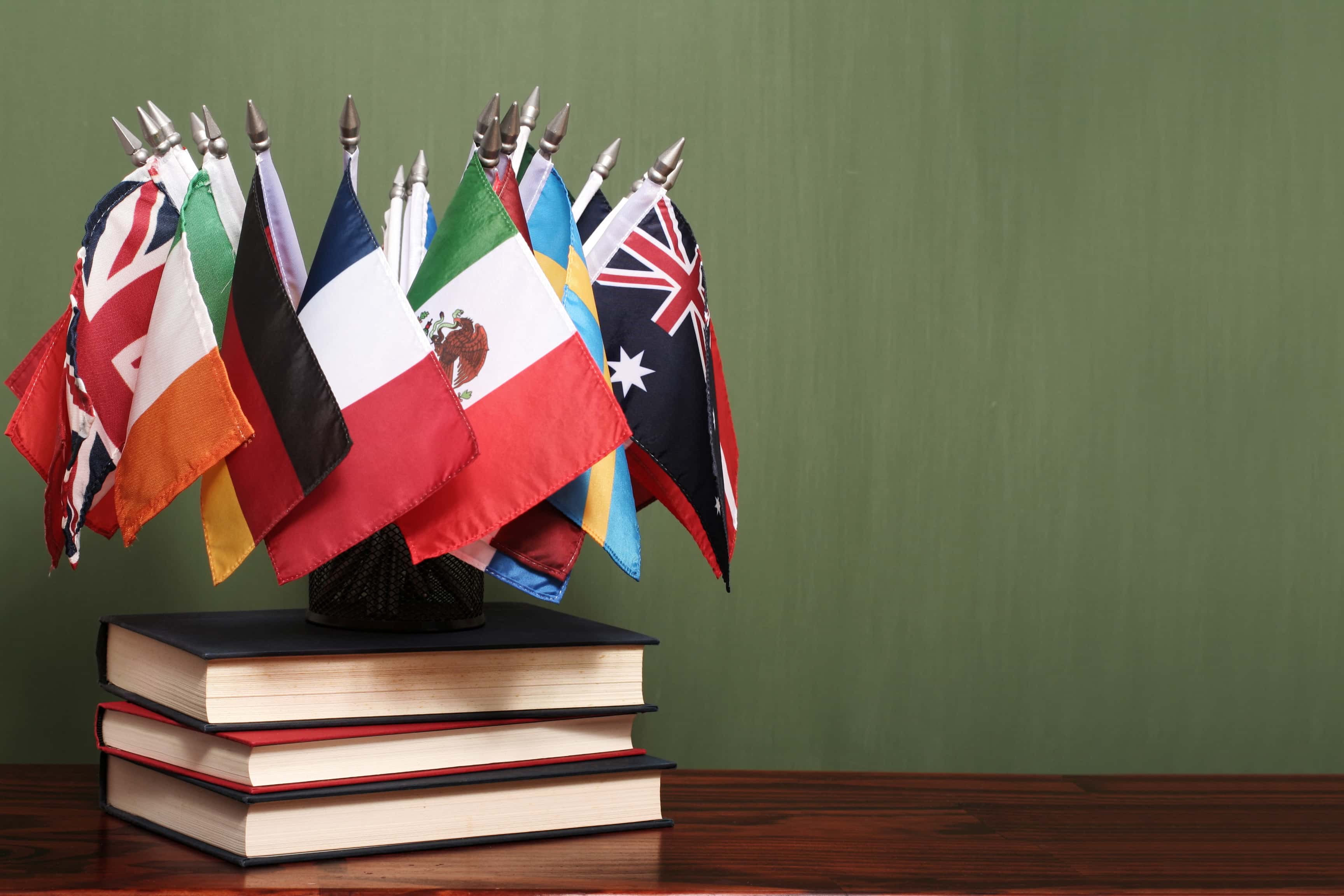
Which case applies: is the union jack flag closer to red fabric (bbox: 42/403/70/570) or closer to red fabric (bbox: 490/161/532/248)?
red fabric (bbox: 42/403/70/570)

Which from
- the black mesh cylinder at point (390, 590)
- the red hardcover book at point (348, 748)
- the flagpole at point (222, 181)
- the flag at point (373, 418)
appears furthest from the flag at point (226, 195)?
the red hardcover book at point (348, 748)

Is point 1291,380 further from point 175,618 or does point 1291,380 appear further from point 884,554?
point 175,618

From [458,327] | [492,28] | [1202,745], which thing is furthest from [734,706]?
[492,28]

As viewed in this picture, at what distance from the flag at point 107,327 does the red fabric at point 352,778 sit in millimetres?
147

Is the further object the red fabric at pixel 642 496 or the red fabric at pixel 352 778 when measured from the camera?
the red fabric at pixel 642 496

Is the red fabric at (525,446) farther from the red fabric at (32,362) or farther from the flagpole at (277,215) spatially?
the red fabric at (32,362)

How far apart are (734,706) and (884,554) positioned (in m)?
0.21

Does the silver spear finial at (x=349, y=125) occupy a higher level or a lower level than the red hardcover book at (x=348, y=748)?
higher

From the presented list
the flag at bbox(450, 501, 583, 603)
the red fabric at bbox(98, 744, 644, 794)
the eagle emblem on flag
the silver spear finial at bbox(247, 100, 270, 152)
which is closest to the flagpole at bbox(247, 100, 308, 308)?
the silver spear finial at bbox(247, 100, 270, 152)

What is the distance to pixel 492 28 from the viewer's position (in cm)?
124

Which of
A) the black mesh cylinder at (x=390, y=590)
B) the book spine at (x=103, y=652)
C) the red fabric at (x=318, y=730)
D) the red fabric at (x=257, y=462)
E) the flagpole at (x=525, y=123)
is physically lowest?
the red fabric at (x=318, y=730)

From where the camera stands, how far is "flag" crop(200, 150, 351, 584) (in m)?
0.76

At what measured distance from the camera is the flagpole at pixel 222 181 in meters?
0.85

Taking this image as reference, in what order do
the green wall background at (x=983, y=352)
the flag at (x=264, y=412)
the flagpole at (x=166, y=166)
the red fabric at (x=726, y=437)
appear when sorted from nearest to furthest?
the flag at (x=264, y=412), the flagpole at (x=166, y=166), the red fabric at (x=726, y=437), the green wall background at (x=983, y=352)
